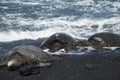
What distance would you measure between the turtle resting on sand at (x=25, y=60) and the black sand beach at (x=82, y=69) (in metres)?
0.18

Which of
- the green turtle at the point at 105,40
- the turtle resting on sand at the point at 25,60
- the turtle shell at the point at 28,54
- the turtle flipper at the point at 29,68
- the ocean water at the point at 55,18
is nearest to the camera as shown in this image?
the turtle flipper at the point at 29,68

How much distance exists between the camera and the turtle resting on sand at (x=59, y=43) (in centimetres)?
852

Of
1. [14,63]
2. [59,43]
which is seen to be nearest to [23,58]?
[14,63]

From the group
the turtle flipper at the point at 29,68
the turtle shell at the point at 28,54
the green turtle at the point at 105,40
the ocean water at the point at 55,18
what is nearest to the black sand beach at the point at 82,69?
the turtle flipper at the point at 29,68

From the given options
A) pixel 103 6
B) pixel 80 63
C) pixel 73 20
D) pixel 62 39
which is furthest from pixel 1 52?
pixel 103 6

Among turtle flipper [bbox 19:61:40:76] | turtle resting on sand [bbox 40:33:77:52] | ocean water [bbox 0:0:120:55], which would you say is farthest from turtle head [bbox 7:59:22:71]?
ocean water [bbox 0:0:120:55]

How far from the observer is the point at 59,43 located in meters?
8.67

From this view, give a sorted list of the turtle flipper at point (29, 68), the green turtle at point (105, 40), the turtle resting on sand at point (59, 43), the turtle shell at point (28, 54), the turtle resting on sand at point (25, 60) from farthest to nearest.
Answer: the green turtle at point (105, 40)
the turtle resting on sand at point (59, 43)
the turtle shell at point (28, 54)
the turtle resting on sand at point (25, 60)
the turtle flipper at point (29, 68)

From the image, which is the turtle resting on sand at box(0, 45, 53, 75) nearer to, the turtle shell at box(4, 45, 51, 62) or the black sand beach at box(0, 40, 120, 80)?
the turtle shell at box(4, 45, 51, 62)

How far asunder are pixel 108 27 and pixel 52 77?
5926mm

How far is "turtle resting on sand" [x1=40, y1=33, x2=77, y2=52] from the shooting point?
27.9 feet

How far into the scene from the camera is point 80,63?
7.44 meters

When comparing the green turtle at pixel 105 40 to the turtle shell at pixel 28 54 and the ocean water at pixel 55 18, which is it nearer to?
the ocean water at pixel 55 18

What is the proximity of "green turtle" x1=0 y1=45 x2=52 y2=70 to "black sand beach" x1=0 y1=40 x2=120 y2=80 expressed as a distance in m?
0.19
